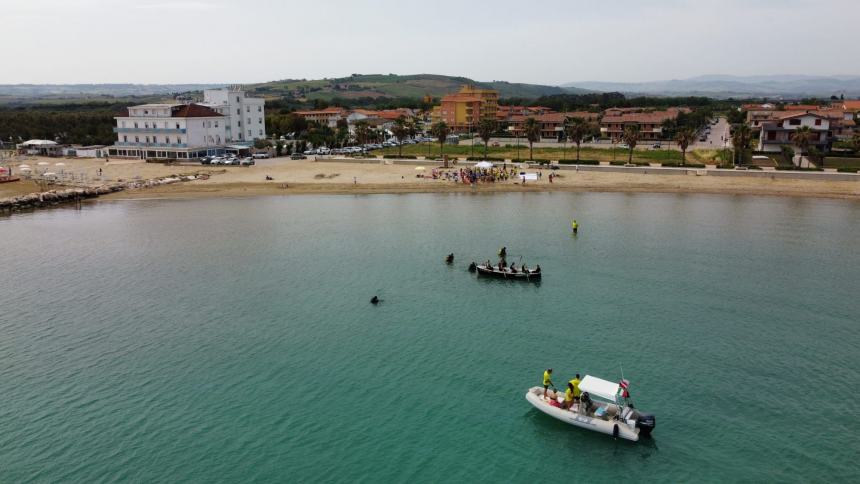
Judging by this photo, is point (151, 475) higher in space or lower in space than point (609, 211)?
lower

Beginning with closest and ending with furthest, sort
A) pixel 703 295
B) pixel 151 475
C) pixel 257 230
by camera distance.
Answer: pixel 151 475 < pixel 703 295 < pixel 257 230

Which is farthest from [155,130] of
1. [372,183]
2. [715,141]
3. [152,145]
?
[715,141]

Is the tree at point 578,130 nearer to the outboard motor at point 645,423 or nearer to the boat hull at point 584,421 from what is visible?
the boat hull at point 584,421

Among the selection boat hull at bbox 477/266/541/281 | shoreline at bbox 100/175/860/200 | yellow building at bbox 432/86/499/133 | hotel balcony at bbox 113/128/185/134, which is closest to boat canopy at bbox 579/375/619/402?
boat hull at bbox 477/266/541/281

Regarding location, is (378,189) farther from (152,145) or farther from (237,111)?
(237,111)

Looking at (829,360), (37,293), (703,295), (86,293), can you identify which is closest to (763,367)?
(829,360)

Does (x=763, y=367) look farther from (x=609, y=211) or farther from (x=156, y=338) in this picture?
(x=609, y=211)

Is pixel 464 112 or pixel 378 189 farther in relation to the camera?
pixel 464 112
